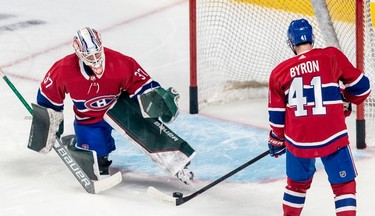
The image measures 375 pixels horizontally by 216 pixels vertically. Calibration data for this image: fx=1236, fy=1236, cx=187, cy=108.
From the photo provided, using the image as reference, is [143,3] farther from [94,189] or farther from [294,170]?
[294,170]

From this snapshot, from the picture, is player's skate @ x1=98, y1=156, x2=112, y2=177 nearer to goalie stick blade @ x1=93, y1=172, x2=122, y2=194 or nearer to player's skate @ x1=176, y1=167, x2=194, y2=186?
goalie stick blade @ x1=93, y1=172, x2=122, y2=194

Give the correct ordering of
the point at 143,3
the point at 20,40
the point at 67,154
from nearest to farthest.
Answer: the point at 67,154 < the point at 20,40 < the point at 143,3

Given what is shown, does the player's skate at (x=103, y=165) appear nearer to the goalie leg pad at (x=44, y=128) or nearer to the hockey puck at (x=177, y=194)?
the goalie leg pad at (x=44, y=128)

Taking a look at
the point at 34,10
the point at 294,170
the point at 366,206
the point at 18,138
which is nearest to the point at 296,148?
the point at 294,170

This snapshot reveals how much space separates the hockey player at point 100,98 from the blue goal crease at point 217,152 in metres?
0.15

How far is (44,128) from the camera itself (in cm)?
495

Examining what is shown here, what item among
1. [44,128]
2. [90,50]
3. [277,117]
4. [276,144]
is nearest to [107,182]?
[44,128]

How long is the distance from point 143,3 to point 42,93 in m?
2.62

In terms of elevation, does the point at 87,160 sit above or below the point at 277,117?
below

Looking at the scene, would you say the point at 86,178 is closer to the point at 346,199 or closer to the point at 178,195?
the point at 178,195

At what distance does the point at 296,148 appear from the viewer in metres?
4.25

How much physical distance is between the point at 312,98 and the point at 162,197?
894mm

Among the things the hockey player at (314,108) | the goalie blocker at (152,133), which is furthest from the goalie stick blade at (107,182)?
the hockey player at (314,108)

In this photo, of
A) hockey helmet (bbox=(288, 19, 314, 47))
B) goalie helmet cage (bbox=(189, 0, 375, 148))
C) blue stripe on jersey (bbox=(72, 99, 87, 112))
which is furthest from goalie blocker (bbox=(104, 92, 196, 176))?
goalie helmet cage (bbox=(189, 0, 375, 148))
